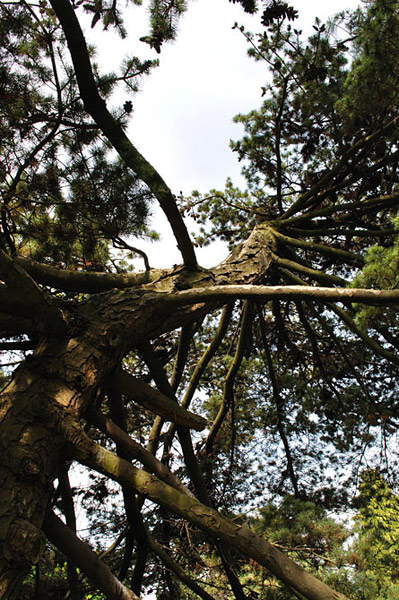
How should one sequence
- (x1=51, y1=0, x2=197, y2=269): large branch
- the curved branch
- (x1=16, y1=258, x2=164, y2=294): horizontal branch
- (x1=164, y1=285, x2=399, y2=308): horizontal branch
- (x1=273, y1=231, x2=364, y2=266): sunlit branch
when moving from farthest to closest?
the curved branch
(x1=273, y1=231, x2=364, y2=266): sunlit branch
(x1=16, y1=258, x2=164, y2=294): horizontal branch
(x1=51, y1=0, x2=197, y2=269): large branch
(x1=164, y1=285, x2=399, y2=308): horizontal branch

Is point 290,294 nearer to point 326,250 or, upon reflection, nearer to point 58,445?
point 58,445

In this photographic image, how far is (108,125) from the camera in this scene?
7.16 ft

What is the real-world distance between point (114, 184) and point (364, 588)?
10.6 feet

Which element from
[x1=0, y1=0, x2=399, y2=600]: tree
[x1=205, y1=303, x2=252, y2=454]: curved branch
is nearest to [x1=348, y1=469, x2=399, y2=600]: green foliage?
[x1=0, y1=0, x2=399, y2=600]: tree

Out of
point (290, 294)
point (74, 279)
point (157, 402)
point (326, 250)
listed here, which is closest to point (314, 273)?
point (326, 250)

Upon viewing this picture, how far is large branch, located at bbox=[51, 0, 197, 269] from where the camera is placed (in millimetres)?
1866

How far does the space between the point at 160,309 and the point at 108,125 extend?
1.03 m

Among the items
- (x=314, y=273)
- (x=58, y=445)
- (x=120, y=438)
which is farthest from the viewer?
(x=314, y=273)

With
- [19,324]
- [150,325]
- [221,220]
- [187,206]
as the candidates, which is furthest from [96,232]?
[221,220]

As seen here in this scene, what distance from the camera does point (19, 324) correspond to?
1736 millimetres

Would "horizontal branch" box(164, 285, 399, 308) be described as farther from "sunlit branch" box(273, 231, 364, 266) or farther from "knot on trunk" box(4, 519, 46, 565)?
"sunlit branch" box(273, 231, 364, 266)

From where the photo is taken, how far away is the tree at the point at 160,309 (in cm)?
143

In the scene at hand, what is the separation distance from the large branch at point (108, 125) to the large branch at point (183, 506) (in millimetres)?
1327

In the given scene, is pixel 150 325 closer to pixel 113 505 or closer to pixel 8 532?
pixel 8 532
